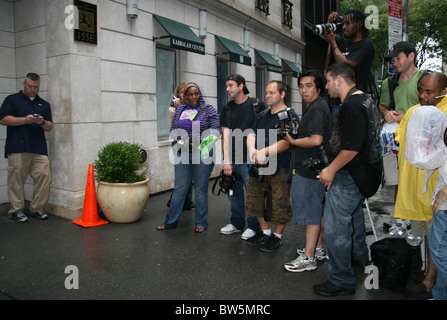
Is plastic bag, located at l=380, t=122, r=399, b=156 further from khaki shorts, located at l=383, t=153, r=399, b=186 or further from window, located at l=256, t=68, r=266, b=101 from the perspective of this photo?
window, located at l=256, t=68, r=266, b=101

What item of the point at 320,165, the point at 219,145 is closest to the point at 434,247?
the point at 320,165

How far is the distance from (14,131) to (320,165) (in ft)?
15.6

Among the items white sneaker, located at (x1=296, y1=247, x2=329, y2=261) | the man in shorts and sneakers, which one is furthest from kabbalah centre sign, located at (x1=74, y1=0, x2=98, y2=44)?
white sneaker, located at (x1=296, y1=247, x2=329, y2=261)

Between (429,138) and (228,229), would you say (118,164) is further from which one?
(429,138)

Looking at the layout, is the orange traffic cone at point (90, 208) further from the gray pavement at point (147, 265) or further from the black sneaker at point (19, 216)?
the black sneaker at point (19, 216)

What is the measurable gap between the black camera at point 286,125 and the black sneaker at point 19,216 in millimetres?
4225

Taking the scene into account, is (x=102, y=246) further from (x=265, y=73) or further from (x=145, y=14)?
(x=265, y=73)

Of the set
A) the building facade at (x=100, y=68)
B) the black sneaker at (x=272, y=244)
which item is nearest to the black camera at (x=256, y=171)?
the black sneaker at (x=272, y=244)

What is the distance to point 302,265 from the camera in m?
4.04

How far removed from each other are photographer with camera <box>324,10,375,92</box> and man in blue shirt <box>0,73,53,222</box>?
14.4 ft

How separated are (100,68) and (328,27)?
12.9ft

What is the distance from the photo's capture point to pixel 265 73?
1343cm

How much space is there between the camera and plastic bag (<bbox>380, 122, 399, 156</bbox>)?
168 inches

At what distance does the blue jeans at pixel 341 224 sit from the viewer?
3.42 meters
